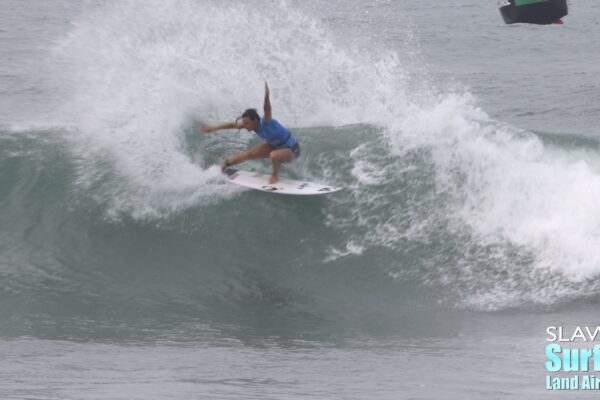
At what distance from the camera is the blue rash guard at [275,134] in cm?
1184

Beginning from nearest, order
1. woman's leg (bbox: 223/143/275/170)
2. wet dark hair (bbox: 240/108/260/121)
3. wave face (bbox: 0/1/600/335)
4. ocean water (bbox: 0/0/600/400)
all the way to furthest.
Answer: ocean water (bbox: 0/0/600/400), wave face (bbox: 0/1/600/335), wet dark hair (bbox: 240/108/260/121), woman's leg (bbox: 223/143/275/170)

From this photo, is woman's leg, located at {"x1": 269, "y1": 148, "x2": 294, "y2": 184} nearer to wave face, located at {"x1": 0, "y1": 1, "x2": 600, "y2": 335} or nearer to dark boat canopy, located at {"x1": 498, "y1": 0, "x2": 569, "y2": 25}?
wave face, located at {"x1": 0, "y1": 1, "x2": 600, "y2": 335}

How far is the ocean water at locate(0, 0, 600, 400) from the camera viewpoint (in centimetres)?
859

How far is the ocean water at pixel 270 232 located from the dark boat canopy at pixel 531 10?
173 centimetres

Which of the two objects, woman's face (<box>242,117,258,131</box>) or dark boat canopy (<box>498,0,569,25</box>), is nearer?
woman's face (<box>242,117,258,131</box>)

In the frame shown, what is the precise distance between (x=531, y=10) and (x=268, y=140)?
388 centimetres

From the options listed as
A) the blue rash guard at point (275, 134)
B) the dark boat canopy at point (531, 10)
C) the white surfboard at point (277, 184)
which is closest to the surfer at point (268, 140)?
the blue rash guard at point (275, 134)

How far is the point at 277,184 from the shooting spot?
40.2ft

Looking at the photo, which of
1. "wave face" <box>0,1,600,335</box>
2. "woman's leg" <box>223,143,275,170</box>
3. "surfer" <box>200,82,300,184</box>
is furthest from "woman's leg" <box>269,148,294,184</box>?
"wave face" <box>0,1,600,335</box>

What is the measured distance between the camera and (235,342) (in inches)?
374

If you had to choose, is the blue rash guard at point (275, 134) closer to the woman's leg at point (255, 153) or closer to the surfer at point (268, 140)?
the surfer at point (268, 140)

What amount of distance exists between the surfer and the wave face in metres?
0.59

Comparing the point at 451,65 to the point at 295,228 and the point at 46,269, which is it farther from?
the point at 46,269

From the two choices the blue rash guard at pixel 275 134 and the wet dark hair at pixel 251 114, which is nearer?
the wet dark hair at pixel 251 114
